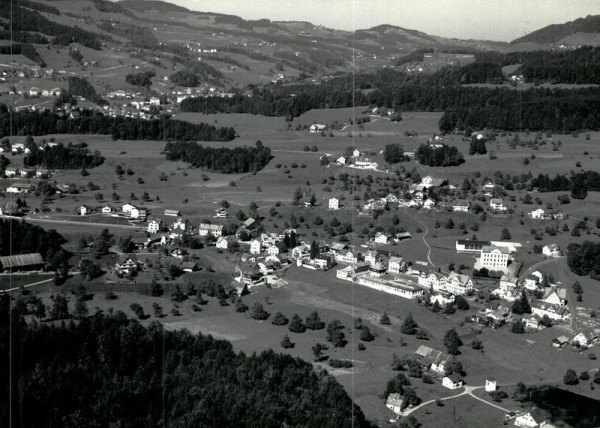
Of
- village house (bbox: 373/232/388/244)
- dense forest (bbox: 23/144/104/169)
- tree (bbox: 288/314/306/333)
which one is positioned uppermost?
dense forest (bbox: 23/144/104/169)

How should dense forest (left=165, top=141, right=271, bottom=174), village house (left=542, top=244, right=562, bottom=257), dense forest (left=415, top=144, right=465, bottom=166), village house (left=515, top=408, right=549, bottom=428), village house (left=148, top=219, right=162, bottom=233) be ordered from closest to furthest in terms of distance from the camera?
village house (left=515, top=408, right=549, bottom=428)
village house (left=542, top=244, right=562, bottom=257)
village house (left=148, top=219, right=162, bottom=233)
dense forest (left=415, top=144, right=465, bottom=166)
dense forest (left=165, top=141, right=271, bottom=174)

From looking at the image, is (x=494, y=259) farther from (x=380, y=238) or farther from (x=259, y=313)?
(x=259, y=313)

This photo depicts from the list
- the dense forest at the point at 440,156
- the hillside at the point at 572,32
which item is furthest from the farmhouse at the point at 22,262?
the hillside at the point at 572,32

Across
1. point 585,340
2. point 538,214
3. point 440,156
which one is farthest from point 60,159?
point 585,340

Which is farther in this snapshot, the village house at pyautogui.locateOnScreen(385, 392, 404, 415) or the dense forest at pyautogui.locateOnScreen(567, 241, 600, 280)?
the dense forest at pyautogui.locateOnScreen(567, 241, 600, 280)

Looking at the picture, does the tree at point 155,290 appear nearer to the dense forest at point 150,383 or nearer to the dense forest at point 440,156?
the dense forest at point 150,383

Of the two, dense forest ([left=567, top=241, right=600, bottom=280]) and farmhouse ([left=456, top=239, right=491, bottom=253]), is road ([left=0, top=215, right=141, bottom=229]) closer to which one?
farmhouse ([left=456, top=239, right=491, bottom=253])

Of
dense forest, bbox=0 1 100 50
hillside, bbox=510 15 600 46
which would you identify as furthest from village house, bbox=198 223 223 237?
hillside, bbox=510 15 600 46
